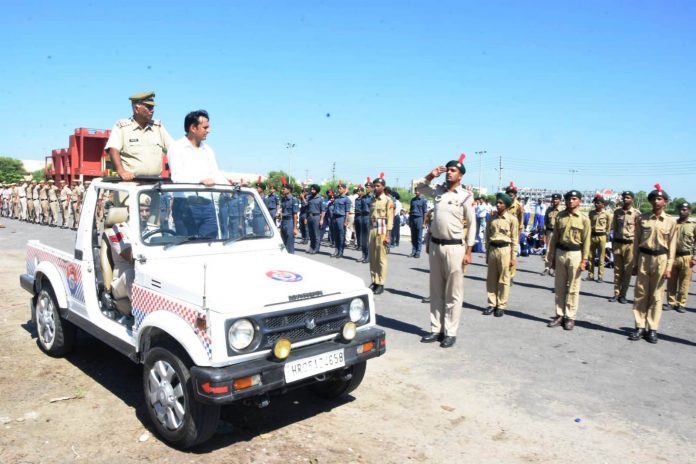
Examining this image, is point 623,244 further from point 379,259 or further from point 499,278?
point 379,259

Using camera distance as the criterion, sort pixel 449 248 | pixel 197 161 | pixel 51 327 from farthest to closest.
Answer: pixel 449 248 → pixel 51 327 → pixel 197 161

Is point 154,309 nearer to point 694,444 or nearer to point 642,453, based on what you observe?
point 642,453

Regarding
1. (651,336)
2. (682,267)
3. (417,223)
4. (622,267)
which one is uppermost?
(417,223)

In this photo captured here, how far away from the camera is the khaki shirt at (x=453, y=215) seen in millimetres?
6387

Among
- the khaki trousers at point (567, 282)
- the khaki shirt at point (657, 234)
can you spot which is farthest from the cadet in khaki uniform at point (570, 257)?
the khaki shirt at point (657, 234)

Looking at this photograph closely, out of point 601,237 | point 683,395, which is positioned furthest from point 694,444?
point 601,237

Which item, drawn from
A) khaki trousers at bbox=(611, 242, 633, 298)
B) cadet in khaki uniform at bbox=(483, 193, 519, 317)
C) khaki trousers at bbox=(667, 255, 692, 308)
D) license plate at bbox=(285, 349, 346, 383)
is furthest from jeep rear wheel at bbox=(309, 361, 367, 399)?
khaki trousers at bbox=(667, 255, 692, 308)

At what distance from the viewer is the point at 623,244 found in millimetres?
10305

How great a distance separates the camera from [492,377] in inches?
215

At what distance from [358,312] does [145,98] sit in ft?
11.0

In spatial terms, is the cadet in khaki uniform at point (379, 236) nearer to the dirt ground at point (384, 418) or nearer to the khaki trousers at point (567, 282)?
the khaki trousers at point (567, 282)

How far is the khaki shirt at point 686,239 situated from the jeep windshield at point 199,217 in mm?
8065

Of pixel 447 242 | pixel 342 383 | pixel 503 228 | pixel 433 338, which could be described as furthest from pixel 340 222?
pixel 342 383

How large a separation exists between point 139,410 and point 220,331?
1.60m
